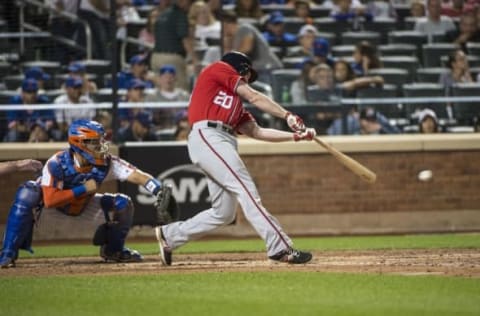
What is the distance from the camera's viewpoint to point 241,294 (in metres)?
7.90

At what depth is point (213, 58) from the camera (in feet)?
47.8

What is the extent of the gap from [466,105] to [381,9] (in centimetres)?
309

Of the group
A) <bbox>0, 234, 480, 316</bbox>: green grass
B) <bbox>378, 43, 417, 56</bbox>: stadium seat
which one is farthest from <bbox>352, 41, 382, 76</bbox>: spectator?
<bbox>0, 234, 480, 316</bbox>: green grass

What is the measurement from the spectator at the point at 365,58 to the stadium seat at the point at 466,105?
1.35 meters

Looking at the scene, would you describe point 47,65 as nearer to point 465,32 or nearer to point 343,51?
point 343,51

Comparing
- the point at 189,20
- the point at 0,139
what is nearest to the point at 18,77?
the point at 0,139

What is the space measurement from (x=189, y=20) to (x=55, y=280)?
644 centimetres

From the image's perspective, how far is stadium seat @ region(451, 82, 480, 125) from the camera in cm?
1462

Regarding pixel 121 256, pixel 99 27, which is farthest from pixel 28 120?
pixel 121 256

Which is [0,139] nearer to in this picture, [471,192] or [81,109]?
[81,109]

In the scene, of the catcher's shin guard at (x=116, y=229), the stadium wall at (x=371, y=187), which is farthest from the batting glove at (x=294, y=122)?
the stadium wall at (x=371, y=187)

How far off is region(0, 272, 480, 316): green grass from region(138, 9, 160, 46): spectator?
6.38 meters

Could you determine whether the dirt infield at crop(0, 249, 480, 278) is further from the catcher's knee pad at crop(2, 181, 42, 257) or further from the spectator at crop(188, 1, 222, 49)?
the spectator at crop(188, 1, 222, 49)

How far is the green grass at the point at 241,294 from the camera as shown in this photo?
23.7 feet
